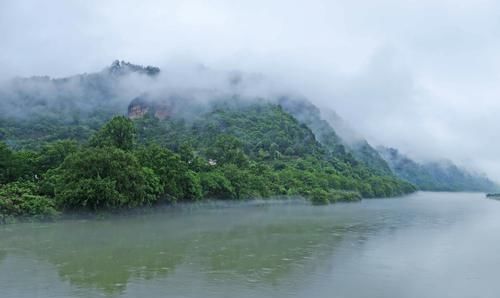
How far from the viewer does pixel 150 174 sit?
42906 mm

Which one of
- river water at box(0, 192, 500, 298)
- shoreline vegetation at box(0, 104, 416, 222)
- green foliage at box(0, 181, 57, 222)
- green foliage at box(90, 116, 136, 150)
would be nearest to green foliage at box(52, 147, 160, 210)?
shoreline vegetation at box(0, 104, 416, 222)

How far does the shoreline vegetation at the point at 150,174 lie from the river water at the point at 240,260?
8.17 feet

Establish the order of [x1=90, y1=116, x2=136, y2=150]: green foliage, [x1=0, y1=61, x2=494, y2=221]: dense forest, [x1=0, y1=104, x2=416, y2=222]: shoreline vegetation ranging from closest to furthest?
[x1=0, y1=104, x2=416, y2=222]: shoreline vegetation → [x1=0, y1=61, x2=494, y2=221]: dense forest → [x1=90, y1=116, x2=136, y2=150]: green foliage

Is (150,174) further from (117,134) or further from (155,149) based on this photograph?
(117,134)

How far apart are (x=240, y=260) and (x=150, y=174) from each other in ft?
76.5

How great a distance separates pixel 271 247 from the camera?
1001 inches

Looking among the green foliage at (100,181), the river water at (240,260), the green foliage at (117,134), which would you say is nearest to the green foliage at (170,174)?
the green foliage at (117,134)

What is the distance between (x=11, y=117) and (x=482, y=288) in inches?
4658

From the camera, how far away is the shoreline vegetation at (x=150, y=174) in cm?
3628

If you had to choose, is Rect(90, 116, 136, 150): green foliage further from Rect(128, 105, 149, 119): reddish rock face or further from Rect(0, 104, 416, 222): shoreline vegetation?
Rect(128, 105, 149, 119): reddish rock face

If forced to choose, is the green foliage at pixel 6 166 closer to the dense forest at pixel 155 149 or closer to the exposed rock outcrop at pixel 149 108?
the dense forest at pixel 155 149

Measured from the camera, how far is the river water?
52.4 feet

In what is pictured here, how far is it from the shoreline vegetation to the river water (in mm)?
2490

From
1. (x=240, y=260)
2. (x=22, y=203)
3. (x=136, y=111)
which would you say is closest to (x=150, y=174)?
(x=22, y=203)
